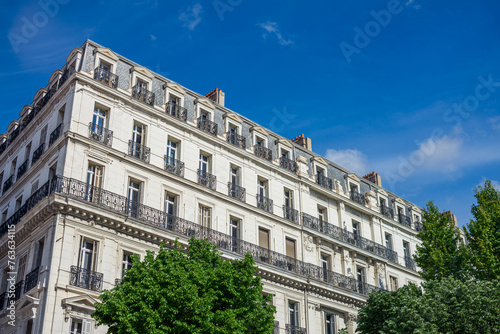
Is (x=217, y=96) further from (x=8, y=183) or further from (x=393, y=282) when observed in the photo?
(x=393, y=282)

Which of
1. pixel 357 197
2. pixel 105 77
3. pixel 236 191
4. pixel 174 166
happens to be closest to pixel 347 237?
pixel 357 197

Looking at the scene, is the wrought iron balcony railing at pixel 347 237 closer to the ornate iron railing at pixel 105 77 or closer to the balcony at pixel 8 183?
the ornate iron railing at pixel 105 77

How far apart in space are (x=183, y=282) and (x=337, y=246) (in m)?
16.4

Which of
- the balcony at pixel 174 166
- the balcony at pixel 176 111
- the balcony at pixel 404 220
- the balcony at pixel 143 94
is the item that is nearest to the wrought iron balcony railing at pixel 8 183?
the balcony at pixel 143 94

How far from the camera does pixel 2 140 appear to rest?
3328 cm

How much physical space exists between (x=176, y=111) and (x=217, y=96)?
4842 mm

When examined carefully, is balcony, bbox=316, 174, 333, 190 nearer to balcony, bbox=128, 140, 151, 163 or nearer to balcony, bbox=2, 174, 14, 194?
balcony, bbox=128, 140, 151, 163

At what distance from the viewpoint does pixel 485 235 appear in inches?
1121

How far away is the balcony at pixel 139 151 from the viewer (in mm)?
27516

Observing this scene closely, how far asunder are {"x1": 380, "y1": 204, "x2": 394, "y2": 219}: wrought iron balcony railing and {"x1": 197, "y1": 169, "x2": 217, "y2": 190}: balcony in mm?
13899

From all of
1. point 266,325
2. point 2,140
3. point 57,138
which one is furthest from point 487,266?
point 2,140

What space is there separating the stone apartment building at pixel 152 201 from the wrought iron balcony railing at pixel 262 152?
0.08 meters

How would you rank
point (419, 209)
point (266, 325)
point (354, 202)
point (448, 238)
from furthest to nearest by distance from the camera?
1. point (419, 209)
2. point (354, 202)
3. point (448, 238)
4. point (266, 325)

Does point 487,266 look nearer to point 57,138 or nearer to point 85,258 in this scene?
point 85,258
